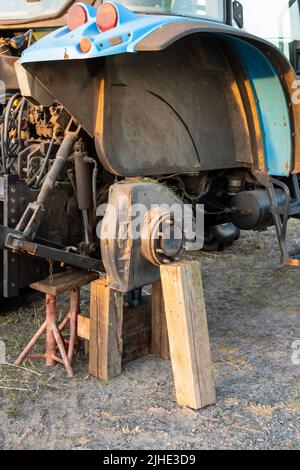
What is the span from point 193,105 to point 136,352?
1350 mm

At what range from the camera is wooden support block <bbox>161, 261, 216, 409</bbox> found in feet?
8.05

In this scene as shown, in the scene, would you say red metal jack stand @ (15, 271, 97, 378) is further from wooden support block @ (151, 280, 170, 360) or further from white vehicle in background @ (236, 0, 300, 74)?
white vehicle in background @ (236, 0, 300, 74)

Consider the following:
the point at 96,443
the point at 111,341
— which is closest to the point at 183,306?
the point at 111,341

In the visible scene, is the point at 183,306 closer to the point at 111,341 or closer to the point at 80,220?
the point at 111,341

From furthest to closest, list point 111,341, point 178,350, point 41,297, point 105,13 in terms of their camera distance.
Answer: point 41,297 → point 111,341 → point 178,350 → point 105,13

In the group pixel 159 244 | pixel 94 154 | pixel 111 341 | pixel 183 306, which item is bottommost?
pixel 111 341

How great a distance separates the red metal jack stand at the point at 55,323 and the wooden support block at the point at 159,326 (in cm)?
34

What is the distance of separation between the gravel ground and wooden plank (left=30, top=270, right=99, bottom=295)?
42 cm

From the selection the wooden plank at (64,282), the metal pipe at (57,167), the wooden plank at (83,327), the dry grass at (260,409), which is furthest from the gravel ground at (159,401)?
the metal pipe at (57,167)

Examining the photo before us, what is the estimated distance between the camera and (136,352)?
3.02m

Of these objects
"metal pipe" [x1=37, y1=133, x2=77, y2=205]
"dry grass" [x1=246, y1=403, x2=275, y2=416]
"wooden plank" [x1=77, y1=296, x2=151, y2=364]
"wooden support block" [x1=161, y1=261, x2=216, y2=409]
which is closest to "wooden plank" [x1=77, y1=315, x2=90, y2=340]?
"wooden plank" [x1=77, y1=296, x2=151, y2=364]

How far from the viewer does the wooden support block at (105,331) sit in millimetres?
2725
